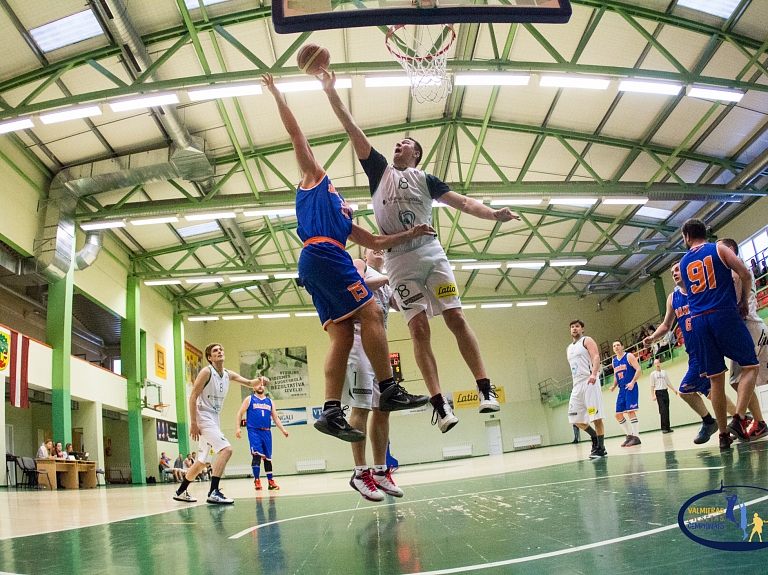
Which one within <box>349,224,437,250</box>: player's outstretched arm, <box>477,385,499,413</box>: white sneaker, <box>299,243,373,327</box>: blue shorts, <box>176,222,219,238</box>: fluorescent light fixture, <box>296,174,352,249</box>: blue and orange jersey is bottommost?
<box>477,385,499,413</box>: white sneaker

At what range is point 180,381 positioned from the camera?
28844 millimetres

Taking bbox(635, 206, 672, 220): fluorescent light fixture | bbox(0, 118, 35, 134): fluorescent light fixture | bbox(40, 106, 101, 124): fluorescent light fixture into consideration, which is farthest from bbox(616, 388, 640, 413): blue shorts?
bbox(0, 118, 35, 134): fluorescent light fixture

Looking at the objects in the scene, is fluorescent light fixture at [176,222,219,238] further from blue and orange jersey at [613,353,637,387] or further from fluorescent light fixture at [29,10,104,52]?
blue and orange jersey at [613,353,637,387]

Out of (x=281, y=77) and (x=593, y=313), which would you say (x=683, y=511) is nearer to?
(x=281, y=77)

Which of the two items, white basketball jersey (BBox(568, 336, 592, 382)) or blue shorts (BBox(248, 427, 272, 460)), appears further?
blue shorts (BBox(248, 427, 272, 460))

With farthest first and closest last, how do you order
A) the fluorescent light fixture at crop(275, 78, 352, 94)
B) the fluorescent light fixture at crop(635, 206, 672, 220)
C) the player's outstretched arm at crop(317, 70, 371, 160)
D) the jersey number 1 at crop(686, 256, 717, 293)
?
the fluorescent light fixture at crop(635, 206, 672, 220) < the fluorescent light fixture at crop(275, 78, 352, 94) < the jersey number 1 at crop(686, 256, 717, 293) < the player's outstretched arm at crop(317, 70, 371, 160)

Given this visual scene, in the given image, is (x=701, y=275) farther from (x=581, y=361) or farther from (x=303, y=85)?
(x=303, y=85)

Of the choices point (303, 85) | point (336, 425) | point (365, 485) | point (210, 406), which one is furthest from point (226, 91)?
point (336, 425)

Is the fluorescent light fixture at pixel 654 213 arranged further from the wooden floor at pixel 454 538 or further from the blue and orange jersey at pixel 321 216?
the blue and orange jersey at pixel 321 216

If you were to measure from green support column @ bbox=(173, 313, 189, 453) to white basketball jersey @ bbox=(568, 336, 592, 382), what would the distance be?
2209cm

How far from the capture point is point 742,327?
5.70 m

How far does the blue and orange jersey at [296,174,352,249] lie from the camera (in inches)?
167

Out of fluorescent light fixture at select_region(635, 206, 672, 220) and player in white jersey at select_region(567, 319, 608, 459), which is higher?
fluorescent light fixture at select_region(635, 206, 672, 220)

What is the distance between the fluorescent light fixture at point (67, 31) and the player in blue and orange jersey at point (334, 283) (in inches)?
416
